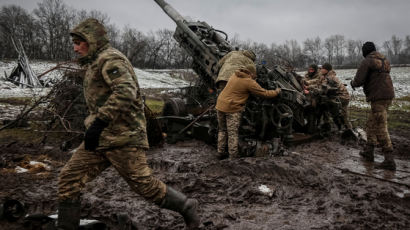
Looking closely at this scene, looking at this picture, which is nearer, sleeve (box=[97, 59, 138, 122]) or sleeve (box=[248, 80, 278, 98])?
sleeve (box=[97, 59, 138, 122])

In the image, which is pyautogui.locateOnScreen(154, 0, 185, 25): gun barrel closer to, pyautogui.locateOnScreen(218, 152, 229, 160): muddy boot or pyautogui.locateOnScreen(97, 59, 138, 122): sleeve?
pyautogui.locateOnScreen(218, 152, 229, 160): muddy boot

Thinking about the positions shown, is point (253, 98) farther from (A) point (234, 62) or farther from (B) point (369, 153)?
(B) point (369, 153)

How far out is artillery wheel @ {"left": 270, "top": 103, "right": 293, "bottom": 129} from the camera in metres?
6.02

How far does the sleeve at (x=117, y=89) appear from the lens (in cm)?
268

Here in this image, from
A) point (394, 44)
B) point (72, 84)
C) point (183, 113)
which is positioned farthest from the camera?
point (394, 44)

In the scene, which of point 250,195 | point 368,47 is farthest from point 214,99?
point 250,195

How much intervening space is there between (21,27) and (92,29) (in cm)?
6151

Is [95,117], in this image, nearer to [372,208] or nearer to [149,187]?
[149,187]

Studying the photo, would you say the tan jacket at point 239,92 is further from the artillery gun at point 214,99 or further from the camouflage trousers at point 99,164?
the camouflage trousers at point 99,164

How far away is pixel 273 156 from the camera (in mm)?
5840

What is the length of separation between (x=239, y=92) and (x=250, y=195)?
2026 millimetres

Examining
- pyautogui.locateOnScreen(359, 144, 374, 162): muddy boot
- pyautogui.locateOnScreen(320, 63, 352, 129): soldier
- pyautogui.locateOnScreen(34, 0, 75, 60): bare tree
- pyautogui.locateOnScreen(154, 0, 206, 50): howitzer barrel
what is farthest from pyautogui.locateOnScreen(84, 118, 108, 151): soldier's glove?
pyautogui.locateOnScreen(34, 0, 75, 60): bare tree

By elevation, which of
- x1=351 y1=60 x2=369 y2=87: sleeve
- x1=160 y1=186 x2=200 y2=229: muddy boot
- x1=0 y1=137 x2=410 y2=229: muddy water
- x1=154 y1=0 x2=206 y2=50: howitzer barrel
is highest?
x1=154 y1=0 x2=206 y2=50: howitzer barrel

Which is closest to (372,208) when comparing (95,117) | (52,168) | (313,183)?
(313,183)
